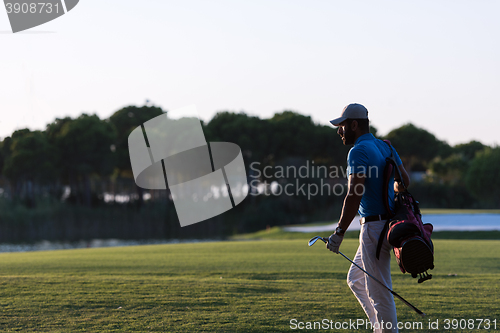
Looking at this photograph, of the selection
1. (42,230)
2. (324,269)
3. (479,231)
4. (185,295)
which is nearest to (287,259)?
(324,269)

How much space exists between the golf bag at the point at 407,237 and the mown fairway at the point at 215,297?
1688mm

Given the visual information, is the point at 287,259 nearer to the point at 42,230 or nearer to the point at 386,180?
→ the point at 386,180

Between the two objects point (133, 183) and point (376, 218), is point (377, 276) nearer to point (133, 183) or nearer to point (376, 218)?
point (376, 218)

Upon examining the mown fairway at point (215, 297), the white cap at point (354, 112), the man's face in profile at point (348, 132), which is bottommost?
the mown fairway at point (215, 297)

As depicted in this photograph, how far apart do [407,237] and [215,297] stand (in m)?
3.65

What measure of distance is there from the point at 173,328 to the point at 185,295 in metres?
1.77

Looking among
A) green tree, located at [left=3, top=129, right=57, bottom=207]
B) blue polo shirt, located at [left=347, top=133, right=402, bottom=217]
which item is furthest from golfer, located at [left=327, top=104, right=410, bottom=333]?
green tree, located at [left=3, top=129, right=57, bottom=207]

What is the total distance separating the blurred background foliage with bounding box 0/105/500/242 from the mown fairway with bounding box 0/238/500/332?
31.2 metres

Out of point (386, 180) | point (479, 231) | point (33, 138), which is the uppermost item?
point (33, 138)

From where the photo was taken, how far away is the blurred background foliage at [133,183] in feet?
150

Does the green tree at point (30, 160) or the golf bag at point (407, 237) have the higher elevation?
the green tree at point (30, 160)

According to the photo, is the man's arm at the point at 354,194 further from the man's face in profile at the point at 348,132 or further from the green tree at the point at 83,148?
the green tree at the point at 83,148

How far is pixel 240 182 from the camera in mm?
53625

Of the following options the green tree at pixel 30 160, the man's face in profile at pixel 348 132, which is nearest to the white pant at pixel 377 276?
the man's face in profile at pixel 348 132
